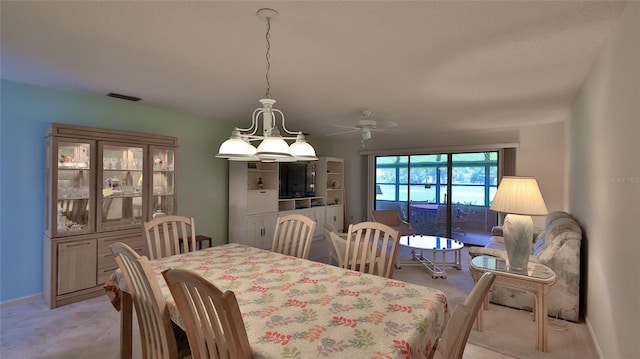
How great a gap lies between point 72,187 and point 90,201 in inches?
8.8

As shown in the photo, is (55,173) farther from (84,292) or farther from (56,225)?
(84,292)

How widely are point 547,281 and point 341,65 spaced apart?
2.35 m

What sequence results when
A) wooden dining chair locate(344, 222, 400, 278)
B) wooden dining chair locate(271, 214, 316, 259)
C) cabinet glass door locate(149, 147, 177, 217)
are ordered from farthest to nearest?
1. cabinet glass door locate(149, 147, 177, 217)
2. wooden dining chair locate(271, 214, 316, 259)
3. wooden dining chair locate(344, 222, 400, 278)

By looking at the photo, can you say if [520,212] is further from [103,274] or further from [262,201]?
[103,274]

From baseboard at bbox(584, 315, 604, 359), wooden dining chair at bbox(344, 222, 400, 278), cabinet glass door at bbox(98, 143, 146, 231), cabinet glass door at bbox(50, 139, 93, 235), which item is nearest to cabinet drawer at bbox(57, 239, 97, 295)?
cabinet glass door at bbox(50, 139, 93, 235)

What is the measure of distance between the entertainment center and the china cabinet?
1422 millimetres

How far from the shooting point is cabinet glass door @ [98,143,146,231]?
349 cm

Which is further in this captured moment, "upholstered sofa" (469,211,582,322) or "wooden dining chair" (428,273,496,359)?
"upholstered sofa" (469,211,582,322)

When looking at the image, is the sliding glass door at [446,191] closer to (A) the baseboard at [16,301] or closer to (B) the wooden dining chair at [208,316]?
(B) the wooden dining chair at [208,316]

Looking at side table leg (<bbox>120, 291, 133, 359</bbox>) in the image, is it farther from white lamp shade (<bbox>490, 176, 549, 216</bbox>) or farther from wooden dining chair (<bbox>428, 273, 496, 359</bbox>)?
white lamp shade (<bbox>490, 176, 549, 216</bbox>)

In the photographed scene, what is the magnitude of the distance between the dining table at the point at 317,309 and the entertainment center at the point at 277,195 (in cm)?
217

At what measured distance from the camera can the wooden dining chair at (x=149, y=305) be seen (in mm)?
1371

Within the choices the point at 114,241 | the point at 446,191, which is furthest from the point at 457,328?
the point at 446,191

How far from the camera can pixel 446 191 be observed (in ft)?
21.3
